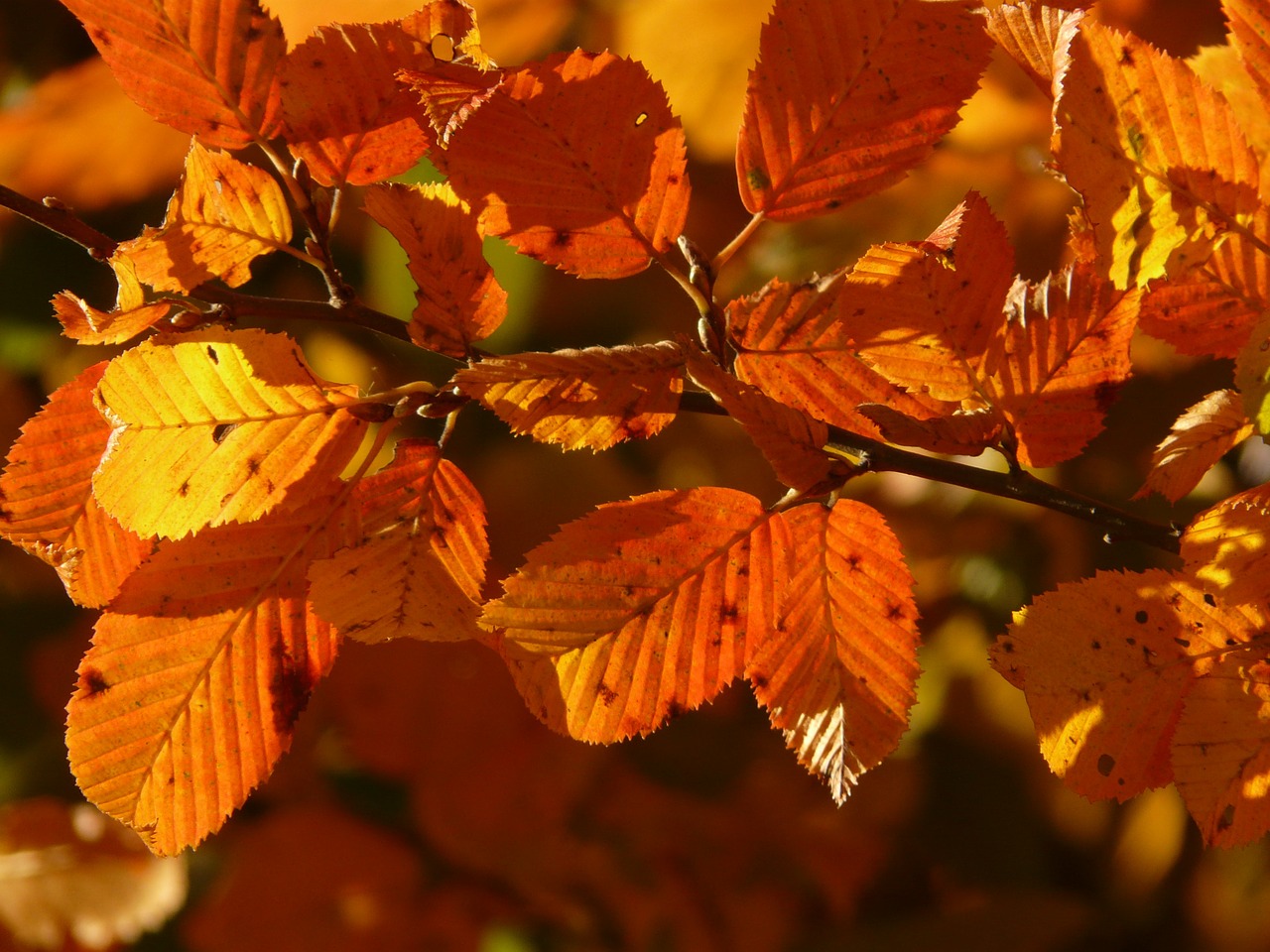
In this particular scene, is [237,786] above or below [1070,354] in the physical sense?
below

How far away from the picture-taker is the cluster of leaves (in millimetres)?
418

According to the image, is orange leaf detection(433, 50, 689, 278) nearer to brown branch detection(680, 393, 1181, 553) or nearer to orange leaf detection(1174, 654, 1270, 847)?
brown branch detection(680, 393, 1181, 553)

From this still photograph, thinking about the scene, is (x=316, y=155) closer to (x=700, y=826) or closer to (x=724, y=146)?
(x=724, y=146)

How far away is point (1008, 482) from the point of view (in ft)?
1.47

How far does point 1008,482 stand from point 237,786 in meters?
0.36

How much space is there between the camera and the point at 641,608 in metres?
0.45

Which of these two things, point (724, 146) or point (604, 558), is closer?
point (604, 558)

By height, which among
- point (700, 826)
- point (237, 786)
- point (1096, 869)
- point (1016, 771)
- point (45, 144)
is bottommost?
point (1096, 869)

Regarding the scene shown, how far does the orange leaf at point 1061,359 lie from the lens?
0.45 meters

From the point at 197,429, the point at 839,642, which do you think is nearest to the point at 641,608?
the point at 839,642

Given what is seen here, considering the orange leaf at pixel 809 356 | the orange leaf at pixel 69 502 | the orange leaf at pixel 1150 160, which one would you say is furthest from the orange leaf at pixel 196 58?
the orange leaf at pixel 1150 160

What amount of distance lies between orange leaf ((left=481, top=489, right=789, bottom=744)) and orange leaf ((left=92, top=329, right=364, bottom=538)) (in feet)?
0.36

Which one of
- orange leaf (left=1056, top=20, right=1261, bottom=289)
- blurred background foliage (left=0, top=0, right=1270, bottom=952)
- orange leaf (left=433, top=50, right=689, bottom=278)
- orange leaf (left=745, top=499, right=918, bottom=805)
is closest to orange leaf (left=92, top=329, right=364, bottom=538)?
orange leaf (left=433, top=50, right=689, bottom=278)

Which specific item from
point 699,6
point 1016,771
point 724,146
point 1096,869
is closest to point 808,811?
point 1016,771
